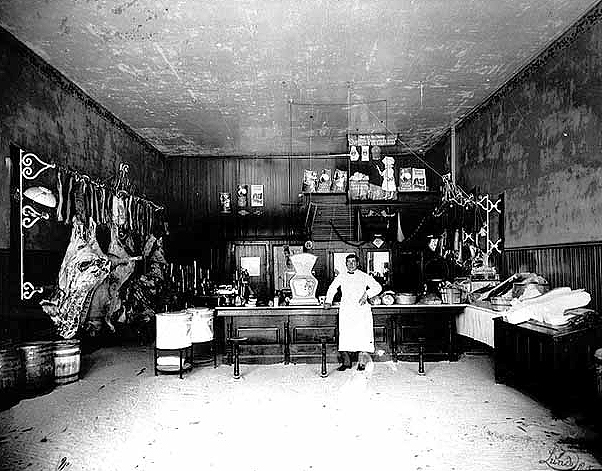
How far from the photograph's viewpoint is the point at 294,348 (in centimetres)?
824

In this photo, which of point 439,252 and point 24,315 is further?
point 439,252

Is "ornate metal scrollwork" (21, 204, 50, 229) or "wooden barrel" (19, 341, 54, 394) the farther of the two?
"ornate metal scrollwork" (21, 204, 50, 229)

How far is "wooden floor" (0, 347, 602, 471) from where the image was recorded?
14.3ft

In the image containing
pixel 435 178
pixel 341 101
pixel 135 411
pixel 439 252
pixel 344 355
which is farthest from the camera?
pixel 435 178

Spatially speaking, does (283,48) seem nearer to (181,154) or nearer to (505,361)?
(505,361)

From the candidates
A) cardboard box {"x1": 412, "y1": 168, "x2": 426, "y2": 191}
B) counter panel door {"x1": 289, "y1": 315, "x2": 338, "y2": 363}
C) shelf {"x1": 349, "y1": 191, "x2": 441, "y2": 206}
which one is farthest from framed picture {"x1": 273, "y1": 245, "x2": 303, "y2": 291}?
counter panel door {"x1": 289, "y1": 315, "x2": 338, "y2": 363}

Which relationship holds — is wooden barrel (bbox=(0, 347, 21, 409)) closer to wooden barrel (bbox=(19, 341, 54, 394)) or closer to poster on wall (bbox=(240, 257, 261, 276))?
wooden barrel (bbox=(19, 341, 54, 394))

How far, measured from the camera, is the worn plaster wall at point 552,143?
5879 mm

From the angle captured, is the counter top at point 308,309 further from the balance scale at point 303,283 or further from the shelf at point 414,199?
the shelf at point 414,199

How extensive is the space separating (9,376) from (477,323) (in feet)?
19.5

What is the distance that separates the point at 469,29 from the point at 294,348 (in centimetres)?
500

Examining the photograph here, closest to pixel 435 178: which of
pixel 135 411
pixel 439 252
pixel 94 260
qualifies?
pixel 439 252

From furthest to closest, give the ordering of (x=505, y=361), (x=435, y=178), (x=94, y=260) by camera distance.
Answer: (x=435, y=178)
(x=94, y=260)
(x=505, y=361)

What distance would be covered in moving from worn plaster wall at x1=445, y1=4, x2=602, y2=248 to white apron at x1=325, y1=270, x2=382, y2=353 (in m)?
2.40
